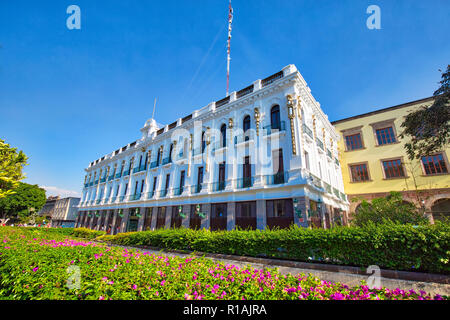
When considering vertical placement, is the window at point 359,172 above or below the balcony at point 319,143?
below

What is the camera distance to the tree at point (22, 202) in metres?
40.5

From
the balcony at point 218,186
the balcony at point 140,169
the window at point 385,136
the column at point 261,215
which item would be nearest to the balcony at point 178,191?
the balcony at point 218,186

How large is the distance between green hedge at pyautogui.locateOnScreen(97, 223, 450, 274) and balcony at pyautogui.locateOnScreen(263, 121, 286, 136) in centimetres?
912

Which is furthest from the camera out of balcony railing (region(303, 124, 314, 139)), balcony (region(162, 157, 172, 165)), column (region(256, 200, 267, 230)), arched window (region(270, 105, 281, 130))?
balcony (region(162, 157, 172, 165))

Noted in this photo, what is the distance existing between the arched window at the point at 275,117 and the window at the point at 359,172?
12870 millimetres

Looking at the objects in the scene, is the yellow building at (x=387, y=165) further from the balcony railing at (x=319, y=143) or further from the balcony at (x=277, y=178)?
the balcony at (x=277, y=178)

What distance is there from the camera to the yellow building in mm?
17359

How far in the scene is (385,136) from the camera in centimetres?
2114

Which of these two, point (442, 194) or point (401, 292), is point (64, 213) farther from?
point (442, 194)

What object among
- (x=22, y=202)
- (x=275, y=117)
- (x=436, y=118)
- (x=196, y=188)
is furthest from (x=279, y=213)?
(x=22, y=202)

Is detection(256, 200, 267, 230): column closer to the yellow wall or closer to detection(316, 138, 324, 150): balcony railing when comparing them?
detection(316, 138, 324, 150): balcony railing

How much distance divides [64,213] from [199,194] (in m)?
57.5

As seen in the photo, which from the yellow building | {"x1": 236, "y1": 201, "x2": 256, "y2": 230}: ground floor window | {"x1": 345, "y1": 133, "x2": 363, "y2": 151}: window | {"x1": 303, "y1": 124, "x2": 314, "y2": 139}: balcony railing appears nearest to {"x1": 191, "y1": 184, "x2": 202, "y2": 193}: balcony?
{"x1": 236, "y1": 201, "x2": 256, "y2": 230}: ground floor window
